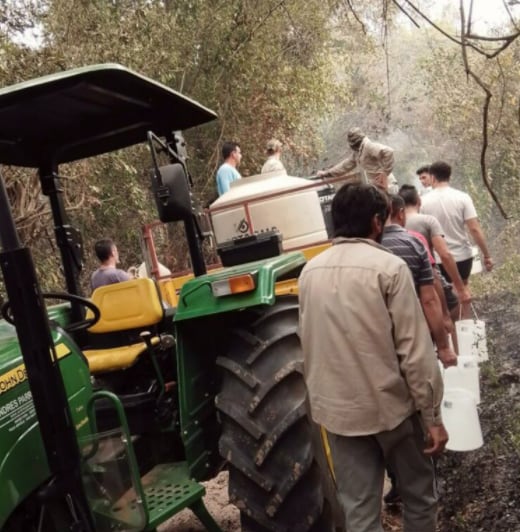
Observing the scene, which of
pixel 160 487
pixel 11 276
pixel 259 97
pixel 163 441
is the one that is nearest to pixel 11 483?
pixel 11 276

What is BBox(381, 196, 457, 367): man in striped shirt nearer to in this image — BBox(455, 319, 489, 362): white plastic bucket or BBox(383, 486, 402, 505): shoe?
BBox(383, 486, 402, 505): shoe

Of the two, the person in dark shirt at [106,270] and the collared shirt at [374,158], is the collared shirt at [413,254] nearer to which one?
the collared shirt at [374,158]

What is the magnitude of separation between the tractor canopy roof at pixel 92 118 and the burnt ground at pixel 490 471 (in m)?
2.21

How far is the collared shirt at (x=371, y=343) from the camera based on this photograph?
206cm

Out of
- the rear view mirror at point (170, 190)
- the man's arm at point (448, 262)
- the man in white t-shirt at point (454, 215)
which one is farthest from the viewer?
the man in white t-shirt at point (454, 215)

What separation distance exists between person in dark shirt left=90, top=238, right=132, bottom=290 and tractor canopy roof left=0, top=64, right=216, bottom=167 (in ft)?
7.01

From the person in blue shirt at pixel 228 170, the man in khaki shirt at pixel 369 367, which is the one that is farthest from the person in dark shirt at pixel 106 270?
the man in khaki shirt at pixel 369 367

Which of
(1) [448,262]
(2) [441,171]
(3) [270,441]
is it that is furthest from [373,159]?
(3) [270,441]

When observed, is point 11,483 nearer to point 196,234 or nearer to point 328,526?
point 328,526

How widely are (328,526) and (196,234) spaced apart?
1.46 m

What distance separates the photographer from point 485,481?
308cm

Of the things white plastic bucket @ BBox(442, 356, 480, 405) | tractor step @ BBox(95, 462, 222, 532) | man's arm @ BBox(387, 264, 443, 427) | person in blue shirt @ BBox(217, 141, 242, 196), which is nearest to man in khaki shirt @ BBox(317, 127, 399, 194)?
person in blue shirt @ BBox(217, 141, 242, 196)

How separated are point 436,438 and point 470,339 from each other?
2571 mm

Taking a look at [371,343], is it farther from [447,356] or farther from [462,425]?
[462,425]
